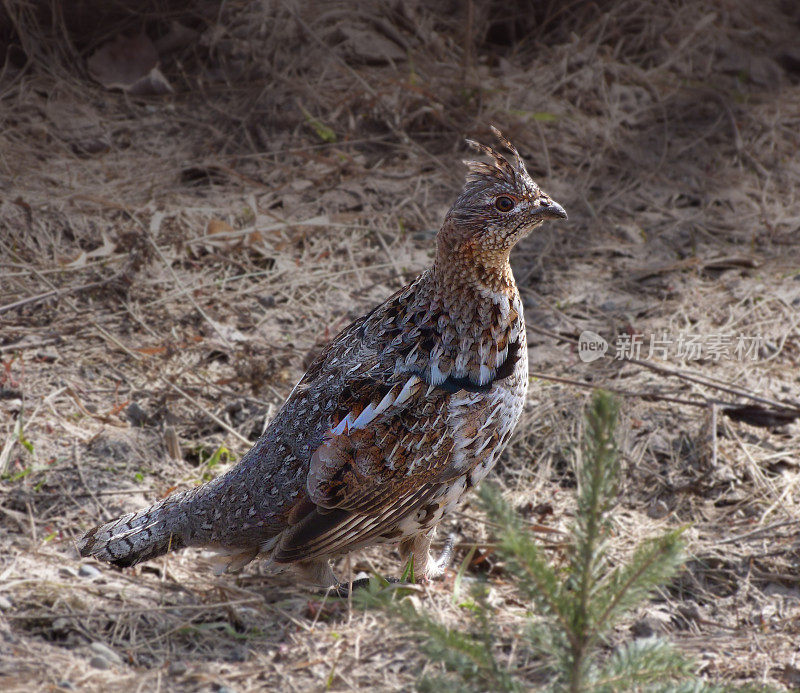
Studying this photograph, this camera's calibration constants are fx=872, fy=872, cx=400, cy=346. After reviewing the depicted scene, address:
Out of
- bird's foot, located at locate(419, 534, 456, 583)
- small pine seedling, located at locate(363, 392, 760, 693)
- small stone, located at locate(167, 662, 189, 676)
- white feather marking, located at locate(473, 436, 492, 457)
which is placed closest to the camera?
small pine seedling, located at locate(363, 392, 760, 693)

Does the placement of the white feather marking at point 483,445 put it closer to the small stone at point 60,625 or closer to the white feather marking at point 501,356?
the white feather marking at point 501,356

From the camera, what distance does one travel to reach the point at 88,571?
13.5 ft

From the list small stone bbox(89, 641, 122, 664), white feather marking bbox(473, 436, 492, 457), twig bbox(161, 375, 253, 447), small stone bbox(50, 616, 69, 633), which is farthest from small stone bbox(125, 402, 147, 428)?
white feather marking bbox(473, 436, 492, 457)

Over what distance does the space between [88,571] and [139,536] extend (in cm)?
32

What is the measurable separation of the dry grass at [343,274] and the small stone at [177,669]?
2 centimetres

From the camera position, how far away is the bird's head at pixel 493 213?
156 inches

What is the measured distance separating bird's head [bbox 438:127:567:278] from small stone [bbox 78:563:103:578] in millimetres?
2209

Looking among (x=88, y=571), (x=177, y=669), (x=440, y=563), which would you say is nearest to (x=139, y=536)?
(x=88, y=571)

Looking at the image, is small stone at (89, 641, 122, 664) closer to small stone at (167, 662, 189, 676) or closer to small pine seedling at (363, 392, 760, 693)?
small stone at (167, 662, 189, 676)

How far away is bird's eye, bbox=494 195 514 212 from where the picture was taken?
399 centimetres

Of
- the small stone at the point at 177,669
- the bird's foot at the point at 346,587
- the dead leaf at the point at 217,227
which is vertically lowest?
the small stone at the point at 177,669

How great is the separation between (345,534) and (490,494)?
171 cm

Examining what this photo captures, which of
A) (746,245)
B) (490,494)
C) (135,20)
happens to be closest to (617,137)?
(746,245)

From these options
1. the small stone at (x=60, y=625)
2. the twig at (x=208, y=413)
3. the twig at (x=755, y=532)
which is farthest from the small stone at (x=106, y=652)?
the twig at (x=755, y=532)
